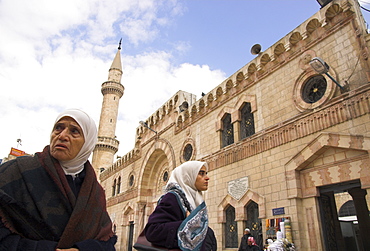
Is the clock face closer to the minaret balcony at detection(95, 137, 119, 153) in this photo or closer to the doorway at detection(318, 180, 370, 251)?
the doorway at detection(318, 180, 370, 251)

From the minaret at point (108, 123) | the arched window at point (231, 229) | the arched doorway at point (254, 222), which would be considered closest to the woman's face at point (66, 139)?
the arched doorway at point (254, 222)

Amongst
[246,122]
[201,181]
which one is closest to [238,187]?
[246,122]

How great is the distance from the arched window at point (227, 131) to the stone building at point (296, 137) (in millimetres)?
39

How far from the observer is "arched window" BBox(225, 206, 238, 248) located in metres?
8.27

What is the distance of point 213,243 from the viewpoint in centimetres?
223

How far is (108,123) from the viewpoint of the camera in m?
25.3

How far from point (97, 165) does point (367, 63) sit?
22.9 meters

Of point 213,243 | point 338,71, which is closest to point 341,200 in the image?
point 338,71

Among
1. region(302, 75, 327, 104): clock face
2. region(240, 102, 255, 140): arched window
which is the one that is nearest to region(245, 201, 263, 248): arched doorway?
region(240, 102, 255, 140): arched window

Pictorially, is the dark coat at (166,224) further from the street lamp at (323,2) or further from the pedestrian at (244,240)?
the street lamp at (323,2)

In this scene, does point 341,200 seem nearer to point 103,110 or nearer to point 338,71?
point 338,71

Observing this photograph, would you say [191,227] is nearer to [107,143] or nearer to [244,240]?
[244,240]

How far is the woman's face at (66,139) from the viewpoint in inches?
61.7

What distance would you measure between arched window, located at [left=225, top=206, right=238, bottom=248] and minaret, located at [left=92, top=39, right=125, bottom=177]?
56.5ft
